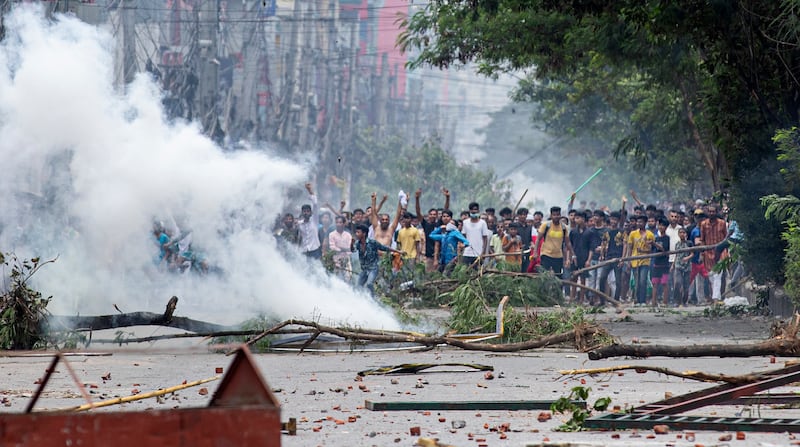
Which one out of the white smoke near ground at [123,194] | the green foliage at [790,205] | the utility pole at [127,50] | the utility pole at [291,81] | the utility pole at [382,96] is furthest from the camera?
the utility pole at [382,96]

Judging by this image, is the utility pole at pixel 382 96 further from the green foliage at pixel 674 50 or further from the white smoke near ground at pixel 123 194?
the white smoke near ground at pixel 123 194

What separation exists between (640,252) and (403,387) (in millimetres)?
13405

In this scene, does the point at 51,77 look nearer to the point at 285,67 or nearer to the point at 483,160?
the point at 285,67

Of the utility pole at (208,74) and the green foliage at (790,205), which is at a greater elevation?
the utility pole at (208,74)

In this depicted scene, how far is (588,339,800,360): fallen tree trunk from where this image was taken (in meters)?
8.87

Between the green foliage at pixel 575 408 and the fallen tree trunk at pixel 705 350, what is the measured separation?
36.3 inches

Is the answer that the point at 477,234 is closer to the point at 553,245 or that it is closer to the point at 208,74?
the point at 553,245

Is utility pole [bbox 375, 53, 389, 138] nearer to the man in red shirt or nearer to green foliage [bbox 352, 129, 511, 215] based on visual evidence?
green foliage [bbox 352, 129, 511, 215]

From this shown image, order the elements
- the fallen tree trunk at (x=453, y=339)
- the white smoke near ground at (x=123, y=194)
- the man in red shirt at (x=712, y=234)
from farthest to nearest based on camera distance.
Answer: the man in red shirt at (x=712, y=234), the white smoke near ground at (x=123, y=194), the fallen tree trunk at (x=453, y=339)

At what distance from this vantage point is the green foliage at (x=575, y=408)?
7.08 meters

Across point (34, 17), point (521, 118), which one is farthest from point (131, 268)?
point (521, 118)

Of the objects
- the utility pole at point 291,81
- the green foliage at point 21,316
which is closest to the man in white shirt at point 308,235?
the green foliage at point 21,316

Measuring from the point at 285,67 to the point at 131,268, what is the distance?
2088 inches

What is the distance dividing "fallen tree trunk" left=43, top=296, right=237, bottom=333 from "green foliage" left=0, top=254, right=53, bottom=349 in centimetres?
13
